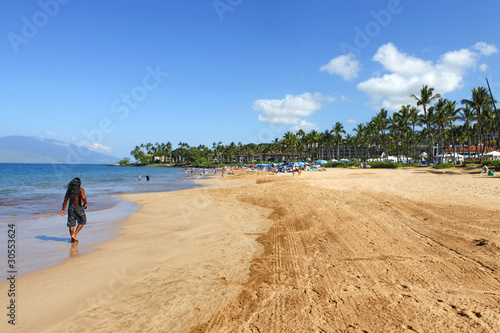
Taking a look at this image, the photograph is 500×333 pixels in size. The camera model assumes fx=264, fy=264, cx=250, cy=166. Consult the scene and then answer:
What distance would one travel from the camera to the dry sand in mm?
3172

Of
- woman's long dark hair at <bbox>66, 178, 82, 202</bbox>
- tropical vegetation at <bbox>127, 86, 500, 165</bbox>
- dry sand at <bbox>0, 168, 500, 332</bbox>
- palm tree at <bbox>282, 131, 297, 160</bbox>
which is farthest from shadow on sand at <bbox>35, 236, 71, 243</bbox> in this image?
palm tree at <bbox>282, 131, 297, 160</bbox>

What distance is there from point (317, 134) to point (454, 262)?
99715 mm

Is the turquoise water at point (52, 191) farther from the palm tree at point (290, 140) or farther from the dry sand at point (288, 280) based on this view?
the palm tree at point (290, 140)

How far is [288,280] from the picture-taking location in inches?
170

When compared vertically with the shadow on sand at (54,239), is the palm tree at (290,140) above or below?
above

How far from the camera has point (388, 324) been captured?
2.95m

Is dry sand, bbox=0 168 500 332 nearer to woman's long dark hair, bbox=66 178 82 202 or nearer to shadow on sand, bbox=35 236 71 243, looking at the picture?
shadow on sand, bbox=35 236 71 243

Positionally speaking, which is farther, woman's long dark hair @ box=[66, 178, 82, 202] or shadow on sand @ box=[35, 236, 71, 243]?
shadow on sand @ box=[35, 236, 71, 243]

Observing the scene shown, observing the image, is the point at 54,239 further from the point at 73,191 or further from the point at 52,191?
the point at 52,191

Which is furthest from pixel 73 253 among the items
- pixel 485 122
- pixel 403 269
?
pixel 485 122

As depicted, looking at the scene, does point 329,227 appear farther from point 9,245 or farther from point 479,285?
point 9,245

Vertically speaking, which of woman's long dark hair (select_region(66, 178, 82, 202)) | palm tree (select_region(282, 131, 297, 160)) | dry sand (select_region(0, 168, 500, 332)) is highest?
palm tree (select_region(282, 131, 297, 160))

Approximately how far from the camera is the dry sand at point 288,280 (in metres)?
3.17

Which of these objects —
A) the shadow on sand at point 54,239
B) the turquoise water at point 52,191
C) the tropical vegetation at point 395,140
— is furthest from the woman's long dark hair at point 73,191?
the tropical vegetation at point 395,140
